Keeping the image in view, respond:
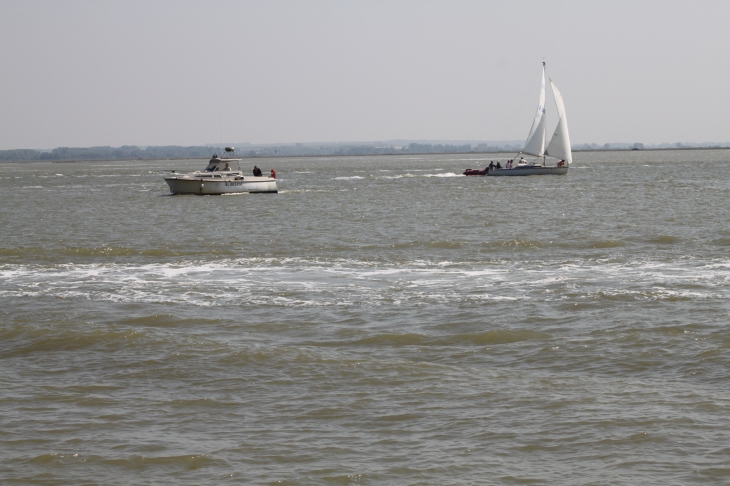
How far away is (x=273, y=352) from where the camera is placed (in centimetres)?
1389

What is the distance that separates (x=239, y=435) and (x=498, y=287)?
10.4 meters

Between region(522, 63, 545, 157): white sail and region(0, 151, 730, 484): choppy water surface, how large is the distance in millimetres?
64643

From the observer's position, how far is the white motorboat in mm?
59125

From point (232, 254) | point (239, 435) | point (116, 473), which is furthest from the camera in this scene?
point (232, 254)

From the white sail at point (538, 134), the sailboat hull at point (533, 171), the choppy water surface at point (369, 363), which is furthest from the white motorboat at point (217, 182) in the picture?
the white sail at point (538, 134)

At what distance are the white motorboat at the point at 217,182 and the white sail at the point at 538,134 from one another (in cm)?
3910

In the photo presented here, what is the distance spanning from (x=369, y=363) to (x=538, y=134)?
8224 cm

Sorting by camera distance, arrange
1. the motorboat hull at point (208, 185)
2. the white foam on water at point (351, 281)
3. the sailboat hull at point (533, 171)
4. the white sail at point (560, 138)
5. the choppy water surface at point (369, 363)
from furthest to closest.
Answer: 1. the white sail at point (560, 138)
2. the sailboat hull at point (533, 171)
3. the motorboat hull at point (208, 185)
4. the white foam on water at point (351, 281)
5. the choppy water surface at point (369, 363)

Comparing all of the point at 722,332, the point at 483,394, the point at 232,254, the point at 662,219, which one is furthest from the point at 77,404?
the point at 662,219

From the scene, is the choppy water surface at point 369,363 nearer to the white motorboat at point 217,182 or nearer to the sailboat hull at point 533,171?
the white motorboat at point 217,182

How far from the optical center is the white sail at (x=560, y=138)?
302 feet

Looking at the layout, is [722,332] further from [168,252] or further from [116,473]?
[168,252]

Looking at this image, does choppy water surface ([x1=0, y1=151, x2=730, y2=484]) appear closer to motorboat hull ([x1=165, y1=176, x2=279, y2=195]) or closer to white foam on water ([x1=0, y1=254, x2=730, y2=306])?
white foam on water ([x1=0, y1=254, x2=730, y2=306])

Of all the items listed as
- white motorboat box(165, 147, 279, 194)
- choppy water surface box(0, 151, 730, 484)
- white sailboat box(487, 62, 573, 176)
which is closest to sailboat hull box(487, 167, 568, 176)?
white sailboat box(487, 62, 573, 176)
